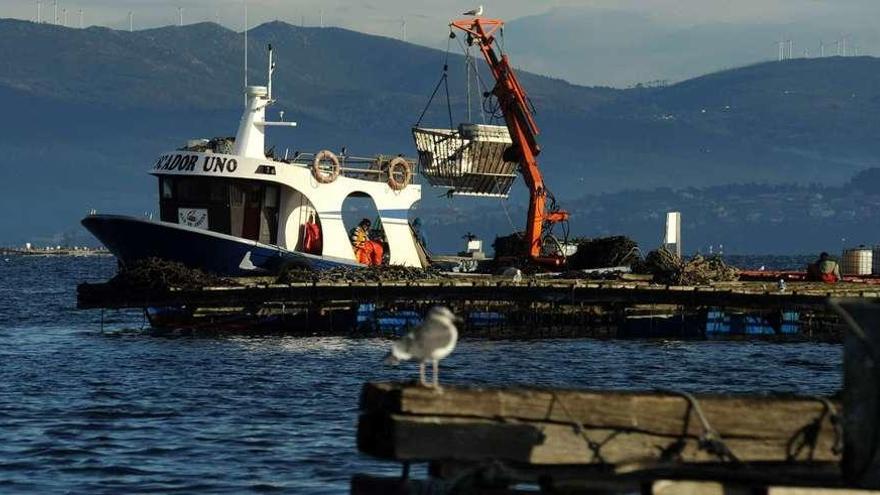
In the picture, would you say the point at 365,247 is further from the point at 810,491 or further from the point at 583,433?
the point at 810,491

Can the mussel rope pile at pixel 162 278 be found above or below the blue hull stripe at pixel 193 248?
below

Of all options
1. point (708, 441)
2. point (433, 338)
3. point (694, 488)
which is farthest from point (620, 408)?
point (433, 338)

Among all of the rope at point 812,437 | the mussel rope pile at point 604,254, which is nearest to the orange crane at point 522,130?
the mussel rope pile at point 604,254

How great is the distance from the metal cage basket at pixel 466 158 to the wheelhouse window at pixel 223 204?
9.20 metres

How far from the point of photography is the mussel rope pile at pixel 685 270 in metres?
47.2

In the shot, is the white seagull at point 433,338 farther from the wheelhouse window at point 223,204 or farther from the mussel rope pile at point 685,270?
the wheelhouse window at point 223,204

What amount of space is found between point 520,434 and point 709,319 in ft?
124

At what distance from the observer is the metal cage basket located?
60.3m

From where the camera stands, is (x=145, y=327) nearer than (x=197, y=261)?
No

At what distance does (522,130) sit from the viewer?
5919 centimetres

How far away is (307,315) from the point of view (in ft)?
154

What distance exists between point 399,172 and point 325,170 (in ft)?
12.2

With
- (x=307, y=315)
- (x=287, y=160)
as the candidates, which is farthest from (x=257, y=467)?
(x=287, y=160)

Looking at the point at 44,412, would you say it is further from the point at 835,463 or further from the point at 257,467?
the point at 835,463
